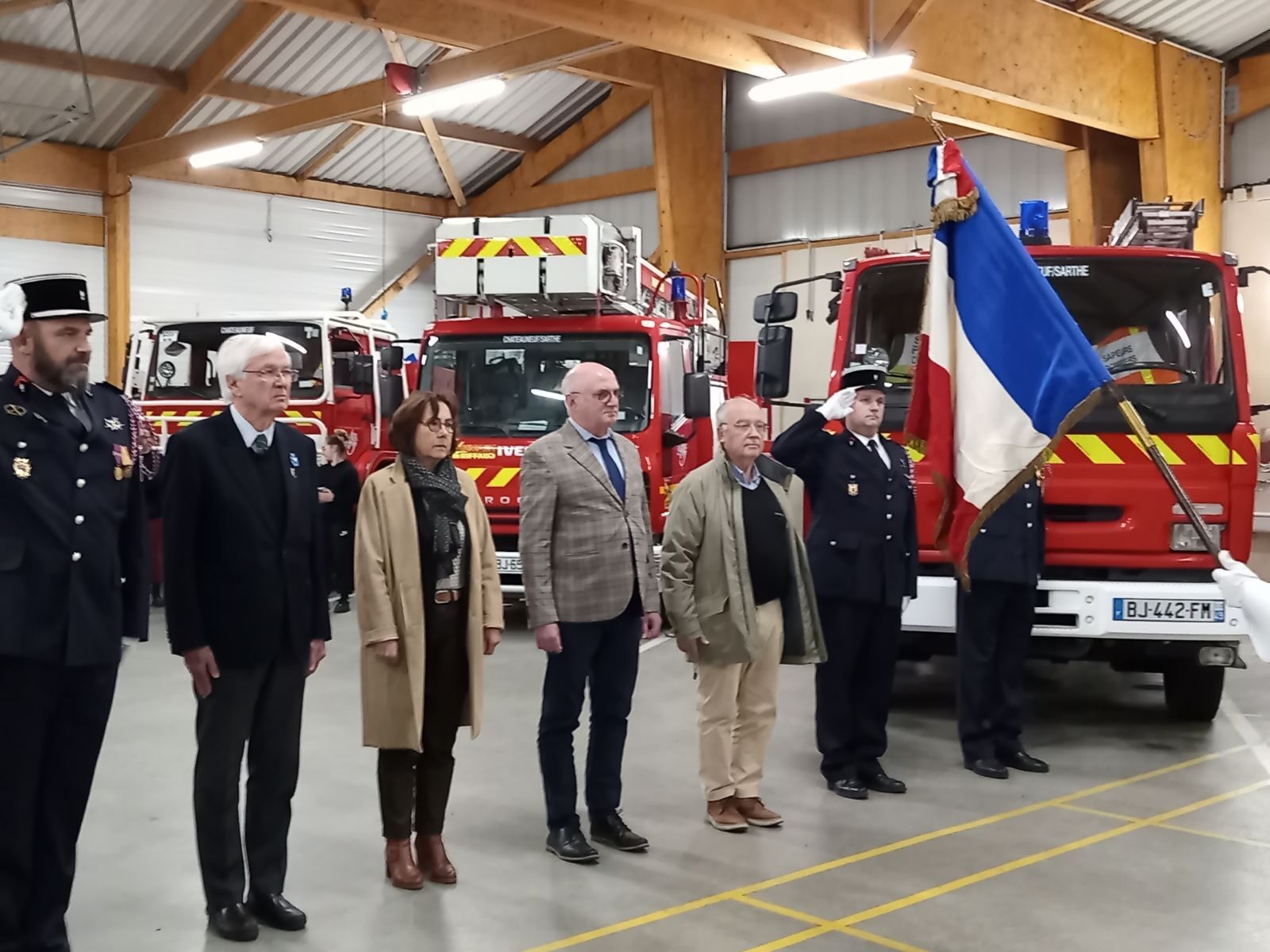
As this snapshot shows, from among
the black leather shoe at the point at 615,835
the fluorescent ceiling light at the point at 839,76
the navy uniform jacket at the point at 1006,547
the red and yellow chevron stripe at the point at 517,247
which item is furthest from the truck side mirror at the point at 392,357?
the black leather shoe at the point at 615,835

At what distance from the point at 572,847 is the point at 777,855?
30.4 inches

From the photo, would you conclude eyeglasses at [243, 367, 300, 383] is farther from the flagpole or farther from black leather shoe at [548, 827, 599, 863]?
the flagpole

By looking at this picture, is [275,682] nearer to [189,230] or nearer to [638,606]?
[638,606]

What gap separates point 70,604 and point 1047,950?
303 cm

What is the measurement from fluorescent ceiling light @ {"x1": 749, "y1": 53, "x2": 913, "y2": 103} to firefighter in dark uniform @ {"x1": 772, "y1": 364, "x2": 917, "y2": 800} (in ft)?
19.6

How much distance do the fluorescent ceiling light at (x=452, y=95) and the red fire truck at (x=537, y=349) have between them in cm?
453

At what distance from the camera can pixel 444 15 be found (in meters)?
13.9

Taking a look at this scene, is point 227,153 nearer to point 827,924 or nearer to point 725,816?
point 725,816

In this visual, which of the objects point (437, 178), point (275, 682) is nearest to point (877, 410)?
point (275, 682)

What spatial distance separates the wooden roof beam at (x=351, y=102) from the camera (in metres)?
13.5

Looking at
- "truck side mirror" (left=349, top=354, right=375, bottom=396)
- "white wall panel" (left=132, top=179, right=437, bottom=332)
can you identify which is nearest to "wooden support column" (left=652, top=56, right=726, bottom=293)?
"white wall panel" (left=132, top=179, right=437, bottom=332)

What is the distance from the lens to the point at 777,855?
15.8ft

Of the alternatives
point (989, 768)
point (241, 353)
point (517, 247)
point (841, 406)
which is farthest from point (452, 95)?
point (241, 353)

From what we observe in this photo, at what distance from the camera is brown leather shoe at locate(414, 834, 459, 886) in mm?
4434
